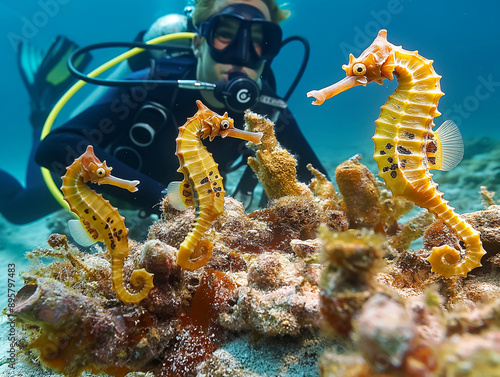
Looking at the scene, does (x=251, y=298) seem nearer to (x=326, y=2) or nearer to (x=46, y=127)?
(x=46, y=127)

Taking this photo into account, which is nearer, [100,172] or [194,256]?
[100,172]

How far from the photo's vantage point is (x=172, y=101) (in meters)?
4.49

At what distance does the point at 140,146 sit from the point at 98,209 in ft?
9.93

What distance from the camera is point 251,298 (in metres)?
1.41

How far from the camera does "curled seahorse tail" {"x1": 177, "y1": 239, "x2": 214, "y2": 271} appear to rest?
1510mm

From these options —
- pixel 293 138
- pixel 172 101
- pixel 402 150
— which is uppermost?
pixel 293 138

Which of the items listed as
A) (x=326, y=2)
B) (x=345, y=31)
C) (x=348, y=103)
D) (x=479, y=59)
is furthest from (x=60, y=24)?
(x=479, y=59)

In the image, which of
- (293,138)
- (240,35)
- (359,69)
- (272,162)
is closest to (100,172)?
(272,162)

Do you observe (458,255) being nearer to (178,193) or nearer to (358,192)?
(358,192)

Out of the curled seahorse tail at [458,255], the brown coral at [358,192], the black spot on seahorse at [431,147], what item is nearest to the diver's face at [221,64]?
the brown coral at [358,192]

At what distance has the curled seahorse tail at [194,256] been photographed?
151cm

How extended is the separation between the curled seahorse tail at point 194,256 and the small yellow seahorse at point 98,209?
178mm

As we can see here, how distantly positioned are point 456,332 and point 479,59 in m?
48.3

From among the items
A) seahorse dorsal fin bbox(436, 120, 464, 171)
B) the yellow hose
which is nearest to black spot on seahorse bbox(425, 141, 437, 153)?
seahorse dorsal fin bbox(436, 120, 464, 171)
